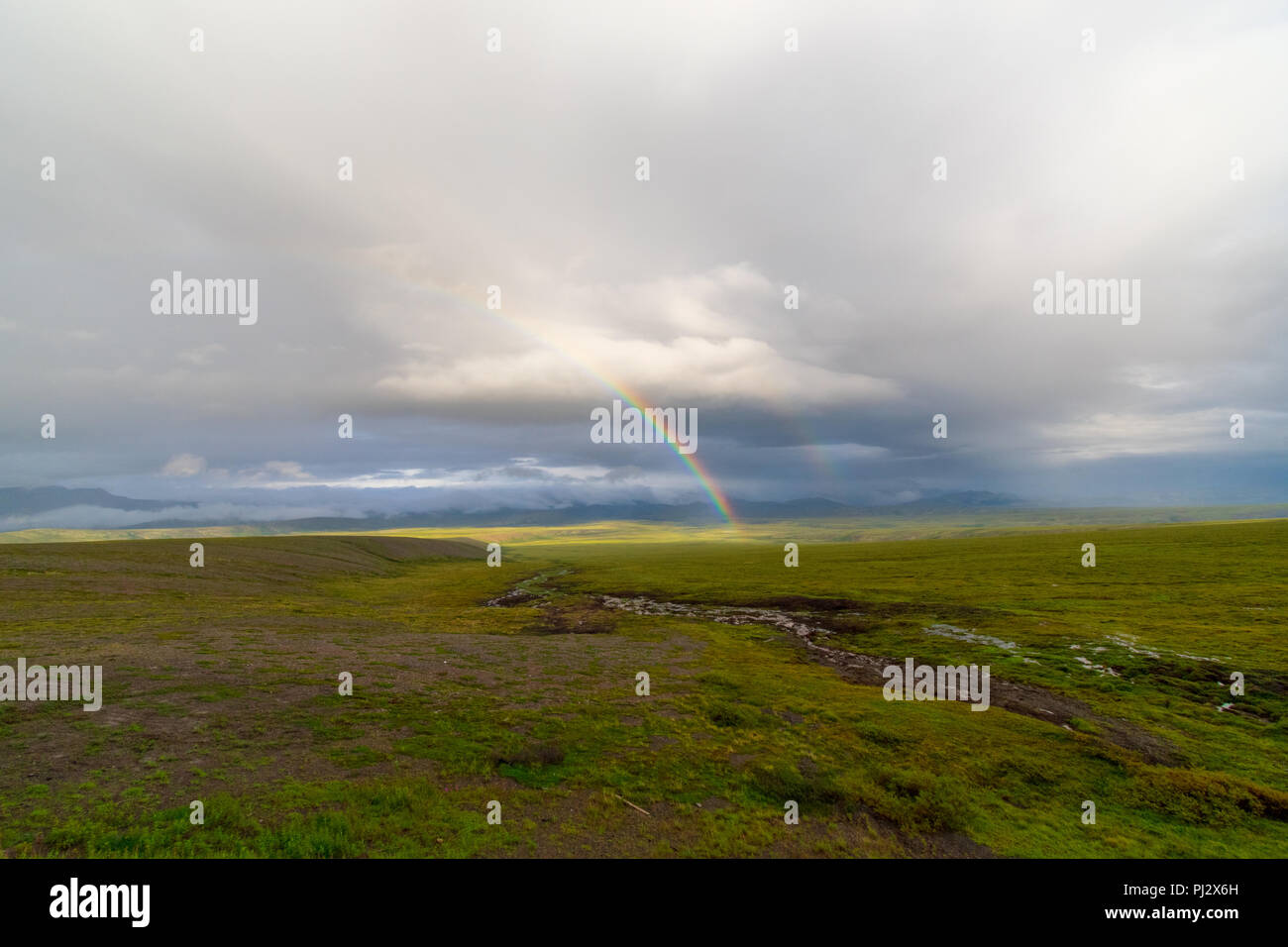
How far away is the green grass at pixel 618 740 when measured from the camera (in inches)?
631

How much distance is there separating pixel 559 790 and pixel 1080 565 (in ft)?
369

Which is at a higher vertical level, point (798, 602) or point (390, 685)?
point (390, 685)

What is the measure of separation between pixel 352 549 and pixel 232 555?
51961 millimetres

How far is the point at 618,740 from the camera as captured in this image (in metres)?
24.7

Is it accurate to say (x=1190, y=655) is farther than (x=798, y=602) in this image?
No

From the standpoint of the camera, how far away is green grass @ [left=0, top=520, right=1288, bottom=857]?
52.6 feet

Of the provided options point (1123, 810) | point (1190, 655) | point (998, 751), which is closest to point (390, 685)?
point (998, 751)

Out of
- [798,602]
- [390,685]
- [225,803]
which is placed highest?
[225,803]
